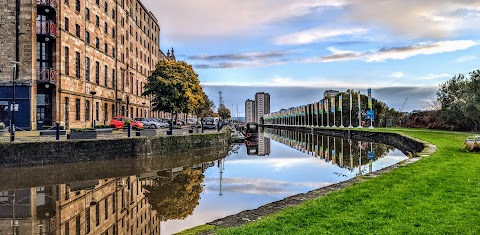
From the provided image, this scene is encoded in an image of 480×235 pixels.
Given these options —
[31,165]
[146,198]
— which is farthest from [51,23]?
[146,198]

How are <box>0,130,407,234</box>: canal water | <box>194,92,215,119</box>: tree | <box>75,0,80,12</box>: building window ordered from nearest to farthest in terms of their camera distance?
1. <box>0,130,407,234</box>: canal water
2. <box>75,0,80,12</box>: building window
3. <box>194,92,215,119</box>: tree

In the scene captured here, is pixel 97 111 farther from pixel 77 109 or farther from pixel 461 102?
pixel 461 102

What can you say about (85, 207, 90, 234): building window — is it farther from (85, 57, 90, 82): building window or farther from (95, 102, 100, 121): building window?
(95, 102, 100, 121): building window

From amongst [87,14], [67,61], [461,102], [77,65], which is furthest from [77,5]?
[461,102]

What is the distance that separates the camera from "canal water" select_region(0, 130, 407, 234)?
11492 mm

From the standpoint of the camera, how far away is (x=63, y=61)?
38.6 m

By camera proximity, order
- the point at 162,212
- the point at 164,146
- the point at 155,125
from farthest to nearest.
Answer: the point at 155,125
the point at 164,146
the point at 162,212

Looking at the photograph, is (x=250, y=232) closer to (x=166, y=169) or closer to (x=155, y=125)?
(x=166, y=169)

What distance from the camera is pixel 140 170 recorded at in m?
21.8

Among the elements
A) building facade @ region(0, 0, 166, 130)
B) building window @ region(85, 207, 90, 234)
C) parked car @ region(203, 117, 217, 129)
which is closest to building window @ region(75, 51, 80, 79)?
building facade @ region(0, 0, 166, 130)

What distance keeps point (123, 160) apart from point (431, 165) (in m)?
18.8

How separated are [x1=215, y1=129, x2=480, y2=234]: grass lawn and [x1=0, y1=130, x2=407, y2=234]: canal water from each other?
3966 millimetres

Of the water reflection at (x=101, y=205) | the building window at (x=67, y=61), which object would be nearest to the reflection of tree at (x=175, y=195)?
the water reflection at (x=101, y=205)

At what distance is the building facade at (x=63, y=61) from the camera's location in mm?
34906
